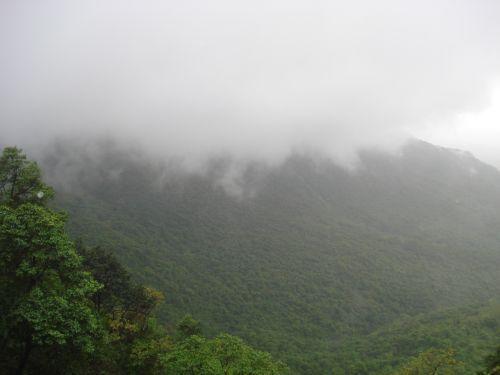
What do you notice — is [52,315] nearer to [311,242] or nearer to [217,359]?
[217,359]

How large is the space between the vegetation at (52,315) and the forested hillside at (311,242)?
122 feet

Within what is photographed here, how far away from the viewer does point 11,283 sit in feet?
55.8

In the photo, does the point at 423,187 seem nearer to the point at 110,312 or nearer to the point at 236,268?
the point at 236,268

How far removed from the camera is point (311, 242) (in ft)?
386

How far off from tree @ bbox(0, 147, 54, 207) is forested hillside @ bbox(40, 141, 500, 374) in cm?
4902

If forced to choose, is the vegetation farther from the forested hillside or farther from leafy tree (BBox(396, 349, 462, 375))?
the forested hillside

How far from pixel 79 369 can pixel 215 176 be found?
13665 cm

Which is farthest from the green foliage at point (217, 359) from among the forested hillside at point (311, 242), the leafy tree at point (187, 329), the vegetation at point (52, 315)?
the forested hillside at point (311, 242)

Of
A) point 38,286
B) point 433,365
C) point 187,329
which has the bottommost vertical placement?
point 187,329

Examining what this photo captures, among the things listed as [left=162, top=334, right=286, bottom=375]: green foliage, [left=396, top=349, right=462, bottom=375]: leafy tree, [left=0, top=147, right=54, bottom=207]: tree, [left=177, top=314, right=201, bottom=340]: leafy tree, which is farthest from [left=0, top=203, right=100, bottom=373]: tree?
[left=396, top=349, right=462, bottom=375]: leafy tree

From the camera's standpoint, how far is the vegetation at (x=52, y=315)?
16.3 metres

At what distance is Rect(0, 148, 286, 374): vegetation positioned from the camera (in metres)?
16.3

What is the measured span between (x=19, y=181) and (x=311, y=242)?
103048 millimetres

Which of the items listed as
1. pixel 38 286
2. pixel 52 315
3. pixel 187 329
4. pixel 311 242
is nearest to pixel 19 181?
pixel 38 286
